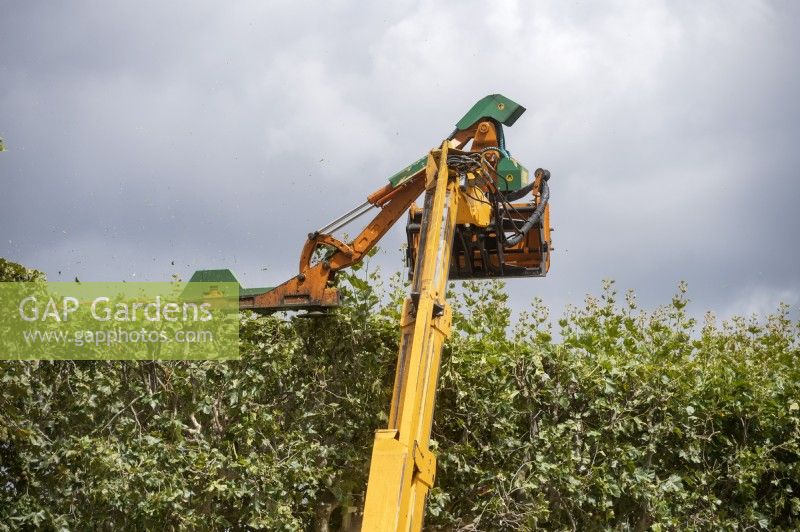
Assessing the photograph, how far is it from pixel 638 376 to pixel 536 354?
107cm

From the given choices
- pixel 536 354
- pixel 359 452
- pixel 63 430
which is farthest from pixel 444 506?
pixel 63 430

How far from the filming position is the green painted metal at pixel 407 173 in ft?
33.1

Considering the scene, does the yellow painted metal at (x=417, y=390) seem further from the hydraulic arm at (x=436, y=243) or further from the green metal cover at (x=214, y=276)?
the green metal cover at (x=214, y=276)

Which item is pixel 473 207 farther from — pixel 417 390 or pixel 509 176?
pixel 417 390

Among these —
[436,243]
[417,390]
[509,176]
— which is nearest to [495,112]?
[509,176]

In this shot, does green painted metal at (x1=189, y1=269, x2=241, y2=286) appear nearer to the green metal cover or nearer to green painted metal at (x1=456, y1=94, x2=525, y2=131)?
the green metal cover

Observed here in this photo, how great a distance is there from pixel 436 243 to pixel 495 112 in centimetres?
250

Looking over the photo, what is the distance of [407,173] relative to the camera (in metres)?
10.2

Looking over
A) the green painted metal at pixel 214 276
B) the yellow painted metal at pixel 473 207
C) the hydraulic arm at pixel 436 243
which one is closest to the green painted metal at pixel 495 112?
the hydraulic arm at pixel 436 243

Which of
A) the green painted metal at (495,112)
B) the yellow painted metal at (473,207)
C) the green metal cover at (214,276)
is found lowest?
the green metal cover at (214,276)

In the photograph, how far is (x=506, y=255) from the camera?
414 inches

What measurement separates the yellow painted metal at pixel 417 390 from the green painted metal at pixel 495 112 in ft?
5.20

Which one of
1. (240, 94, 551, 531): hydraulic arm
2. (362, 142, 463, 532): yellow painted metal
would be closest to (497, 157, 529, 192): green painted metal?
(240, 94, 551, 531): hydraulic arm

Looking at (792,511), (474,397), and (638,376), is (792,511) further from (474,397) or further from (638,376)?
(474,397)
